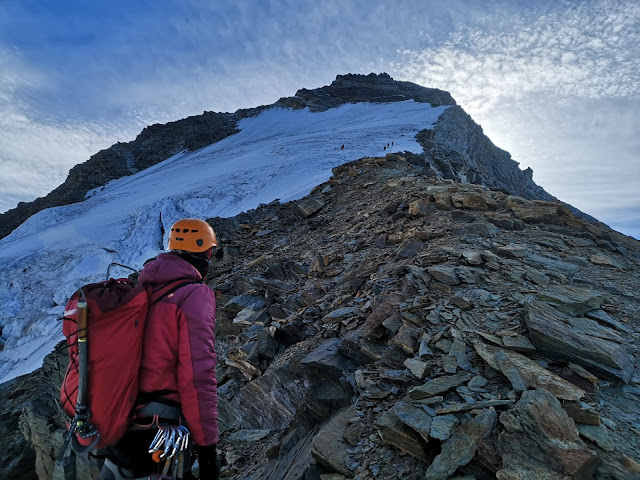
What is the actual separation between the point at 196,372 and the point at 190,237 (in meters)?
1.23

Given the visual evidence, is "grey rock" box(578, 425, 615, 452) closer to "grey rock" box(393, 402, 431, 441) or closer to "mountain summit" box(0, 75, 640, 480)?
"mountain summit" box(0, 75, 640, 480)

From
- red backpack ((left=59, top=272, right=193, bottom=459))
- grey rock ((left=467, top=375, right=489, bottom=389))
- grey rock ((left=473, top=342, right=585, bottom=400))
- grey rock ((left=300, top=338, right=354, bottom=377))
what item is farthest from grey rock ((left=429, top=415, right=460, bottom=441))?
red backpack ((left=59, top=272, right=193, bottom=459))

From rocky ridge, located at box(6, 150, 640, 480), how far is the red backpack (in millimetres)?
1957

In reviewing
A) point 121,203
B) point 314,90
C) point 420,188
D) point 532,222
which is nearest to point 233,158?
point 121,203

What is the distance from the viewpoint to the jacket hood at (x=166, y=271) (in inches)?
100

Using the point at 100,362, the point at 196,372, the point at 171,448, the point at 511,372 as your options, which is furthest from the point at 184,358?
the point at 511,372

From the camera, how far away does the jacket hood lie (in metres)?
2.54

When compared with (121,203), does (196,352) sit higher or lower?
lower

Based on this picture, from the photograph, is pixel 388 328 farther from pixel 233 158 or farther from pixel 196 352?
pixel 233 158

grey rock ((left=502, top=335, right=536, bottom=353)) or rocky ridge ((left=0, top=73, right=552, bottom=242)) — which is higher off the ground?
rocky ridge ((left=0, top=73, right=552, bottom=242))

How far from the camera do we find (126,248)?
1812 cm

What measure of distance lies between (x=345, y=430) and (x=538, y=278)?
12.4 ft

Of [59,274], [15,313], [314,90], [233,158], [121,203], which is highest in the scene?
[314,90]

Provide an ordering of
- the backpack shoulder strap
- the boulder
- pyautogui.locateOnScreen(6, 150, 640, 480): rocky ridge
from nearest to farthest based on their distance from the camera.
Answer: the boulder → the backpack shoulder strap → pyautogui.locateOnScreen(6, 150, 640, 480): rocky ridge
